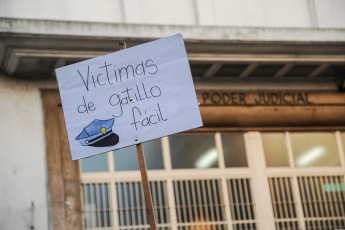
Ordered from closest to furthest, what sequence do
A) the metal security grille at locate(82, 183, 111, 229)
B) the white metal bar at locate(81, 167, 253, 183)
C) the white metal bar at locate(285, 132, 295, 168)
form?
the metal security grille at locate(82, 183, 111, 229), the white metal bar at locate(81, 167, 253, 183), the white metal bar at locate(285, 132, 295, 168)

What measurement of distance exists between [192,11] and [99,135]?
5.43m

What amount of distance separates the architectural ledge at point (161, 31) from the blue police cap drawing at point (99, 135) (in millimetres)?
3473

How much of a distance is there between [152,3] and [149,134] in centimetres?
525

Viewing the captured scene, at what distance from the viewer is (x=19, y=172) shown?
35.2 feet

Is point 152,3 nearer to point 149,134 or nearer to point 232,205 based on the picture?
point 232,205

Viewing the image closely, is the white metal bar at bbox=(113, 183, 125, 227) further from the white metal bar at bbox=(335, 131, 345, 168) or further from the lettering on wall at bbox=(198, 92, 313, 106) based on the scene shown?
the white metal bar at bbox=(335, 131, 345, 168)

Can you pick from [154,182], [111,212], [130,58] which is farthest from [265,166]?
[130,58]

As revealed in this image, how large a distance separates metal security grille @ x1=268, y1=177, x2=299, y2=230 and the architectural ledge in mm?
2485

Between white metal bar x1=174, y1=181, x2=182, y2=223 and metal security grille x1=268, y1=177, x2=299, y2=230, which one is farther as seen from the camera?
metal security grille x1=268, y1=177, x2=299, y2=230

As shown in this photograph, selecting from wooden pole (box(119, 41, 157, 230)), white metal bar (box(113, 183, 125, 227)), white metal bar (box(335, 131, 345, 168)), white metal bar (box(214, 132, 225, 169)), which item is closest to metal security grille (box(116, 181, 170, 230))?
white metal bar (box(113, 183, 125, 227))

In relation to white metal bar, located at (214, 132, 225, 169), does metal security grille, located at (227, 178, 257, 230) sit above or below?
below

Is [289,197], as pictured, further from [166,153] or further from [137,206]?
[137,206]

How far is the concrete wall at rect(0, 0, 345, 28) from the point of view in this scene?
11.4 metres

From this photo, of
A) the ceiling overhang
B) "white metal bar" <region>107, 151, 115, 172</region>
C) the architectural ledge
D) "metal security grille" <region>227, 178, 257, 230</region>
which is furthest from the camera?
"metal security grille" <region>227, 178, 257, 230</region>
